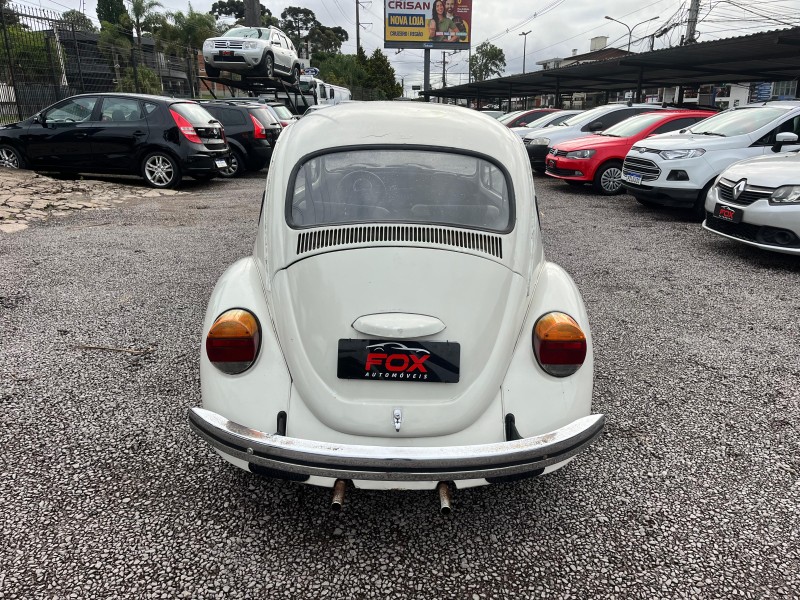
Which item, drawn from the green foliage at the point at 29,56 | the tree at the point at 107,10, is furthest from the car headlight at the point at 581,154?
the tree at the point at 107,10

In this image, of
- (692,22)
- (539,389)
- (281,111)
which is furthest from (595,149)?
(692,22)

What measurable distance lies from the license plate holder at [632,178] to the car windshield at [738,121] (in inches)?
46.5

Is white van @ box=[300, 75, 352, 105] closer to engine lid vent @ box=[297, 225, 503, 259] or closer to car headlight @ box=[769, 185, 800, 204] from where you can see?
car headlight @ box=[769, 185, 800, 204]

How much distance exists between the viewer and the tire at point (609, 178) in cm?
1126

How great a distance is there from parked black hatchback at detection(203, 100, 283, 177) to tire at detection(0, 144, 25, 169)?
13.2ft

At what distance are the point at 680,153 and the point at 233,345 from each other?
8.37 metres

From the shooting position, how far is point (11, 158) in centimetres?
1118

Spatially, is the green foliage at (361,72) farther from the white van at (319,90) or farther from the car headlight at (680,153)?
the car headlight at (680,153)

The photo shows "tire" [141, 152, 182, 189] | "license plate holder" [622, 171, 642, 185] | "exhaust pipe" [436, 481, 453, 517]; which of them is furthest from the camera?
"tire" [141, 152, 182, 189]

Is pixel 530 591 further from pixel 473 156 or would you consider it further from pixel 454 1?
pixel 454 1

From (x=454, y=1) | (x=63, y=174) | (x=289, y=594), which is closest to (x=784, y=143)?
(x=289, y=594)

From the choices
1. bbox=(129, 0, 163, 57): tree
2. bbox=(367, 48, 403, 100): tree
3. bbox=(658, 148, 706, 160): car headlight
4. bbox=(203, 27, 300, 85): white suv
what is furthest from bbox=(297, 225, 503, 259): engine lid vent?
bbox=(367, 48, 403, 100): tree

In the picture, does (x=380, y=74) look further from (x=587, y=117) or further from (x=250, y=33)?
(x=587, y=117)

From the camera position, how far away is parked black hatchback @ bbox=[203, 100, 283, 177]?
13344 millimetres
